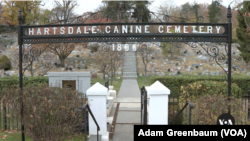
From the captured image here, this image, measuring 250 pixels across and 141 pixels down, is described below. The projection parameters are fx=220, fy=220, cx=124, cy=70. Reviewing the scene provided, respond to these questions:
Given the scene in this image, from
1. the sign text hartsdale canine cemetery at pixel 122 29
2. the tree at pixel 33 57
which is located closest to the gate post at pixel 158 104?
the sign text hartsdale canine cemetery at pixel 122 29

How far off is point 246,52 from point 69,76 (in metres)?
25.4

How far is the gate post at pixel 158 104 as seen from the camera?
5508 millimetres

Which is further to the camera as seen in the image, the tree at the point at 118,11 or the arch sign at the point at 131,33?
the tree at the point at 118,11

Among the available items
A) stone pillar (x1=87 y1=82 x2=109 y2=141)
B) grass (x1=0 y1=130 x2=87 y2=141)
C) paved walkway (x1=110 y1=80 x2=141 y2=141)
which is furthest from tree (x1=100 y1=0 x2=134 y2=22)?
grass (x1=0 y1=130 x2=87 y2=141)

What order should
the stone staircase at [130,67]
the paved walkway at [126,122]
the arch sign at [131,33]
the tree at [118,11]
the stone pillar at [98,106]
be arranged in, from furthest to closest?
the stone staircase at [130,67] → the tree at [118,11] → the paved walkway at [126,122] → the stone pillar at [98,106] → the arch sign at [131,33]

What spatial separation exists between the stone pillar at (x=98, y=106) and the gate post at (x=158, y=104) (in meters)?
1.17

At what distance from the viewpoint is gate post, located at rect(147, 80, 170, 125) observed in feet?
18.1

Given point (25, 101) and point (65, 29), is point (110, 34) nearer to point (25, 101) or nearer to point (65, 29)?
point (65, 29)

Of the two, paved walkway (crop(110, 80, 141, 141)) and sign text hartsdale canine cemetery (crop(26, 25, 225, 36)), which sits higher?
sign text hartsdale canine cemetery (crop(26, 25, 225, 36))

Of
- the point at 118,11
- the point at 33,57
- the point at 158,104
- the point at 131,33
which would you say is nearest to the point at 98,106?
the point at 158,104

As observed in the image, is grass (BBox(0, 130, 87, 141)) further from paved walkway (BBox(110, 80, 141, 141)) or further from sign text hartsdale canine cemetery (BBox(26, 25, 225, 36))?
sign text hartsdale canine cemetery (BBox(26, 25, 225, 36))

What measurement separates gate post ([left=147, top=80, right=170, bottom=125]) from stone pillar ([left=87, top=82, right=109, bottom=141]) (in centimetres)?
117

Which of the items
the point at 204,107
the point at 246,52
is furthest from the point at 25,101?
the point at 246,52

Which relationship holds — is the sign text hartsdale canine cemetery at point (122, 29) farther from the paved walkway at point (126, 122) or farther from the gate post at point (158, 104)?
the paved walkway at point (126, 122)
